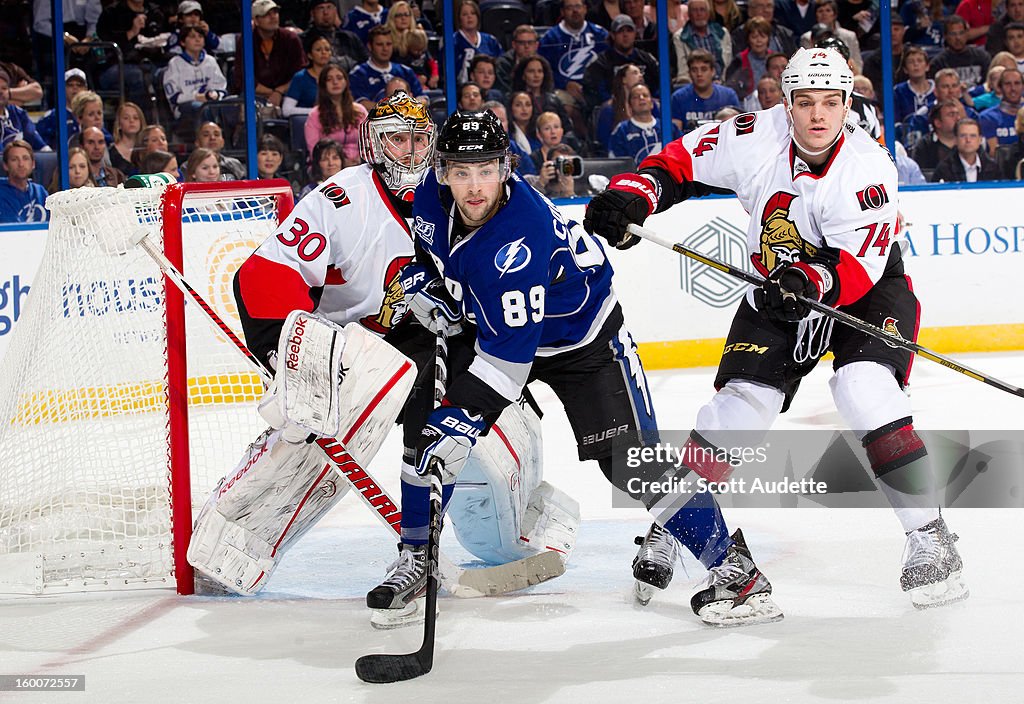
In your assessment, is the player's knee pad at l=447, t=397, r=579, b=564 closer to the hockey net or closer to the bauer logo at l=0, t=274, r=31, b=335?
the hockey net

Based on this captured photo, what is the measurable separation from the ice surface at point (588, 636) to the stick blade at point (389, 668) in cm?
2

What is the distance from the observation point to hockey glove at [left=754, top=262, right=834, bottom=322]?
2.51 meters

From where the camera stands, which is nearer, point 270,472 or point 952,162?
point 270,472

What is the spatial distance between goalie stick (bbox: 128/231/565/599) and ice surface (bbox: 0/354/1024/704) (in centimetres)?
5

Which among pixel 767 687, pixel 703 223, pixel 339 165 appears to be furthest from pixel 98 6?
pixel 767 687

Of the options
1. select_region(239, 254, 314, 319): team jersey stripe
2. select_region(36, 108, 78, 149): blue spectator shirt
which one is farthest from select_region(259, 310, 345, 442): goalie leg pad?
select_region(36, 108, 78, 149): blue spectator shirt

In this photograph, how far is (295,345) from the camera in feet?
8.08

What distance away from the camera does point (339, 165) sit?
5707 mm

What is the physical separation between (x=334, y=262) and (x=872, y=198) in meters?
1.10

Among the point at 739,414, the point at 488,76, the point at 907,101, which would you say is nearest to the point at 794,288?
the point at 739,414

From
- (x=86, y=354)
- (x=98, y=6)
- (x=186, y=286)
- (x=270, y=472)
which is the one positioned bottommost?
(x=270, y=472)

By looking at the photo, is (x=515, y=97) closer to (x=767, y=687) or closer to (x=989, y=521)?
(x=989, y=521)

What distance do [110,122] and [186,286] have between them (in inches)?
131

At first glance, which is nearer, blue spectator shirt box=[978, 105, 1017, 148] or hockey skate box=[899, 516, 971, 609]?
hockey skate box=[899, 516, 971, 609]
